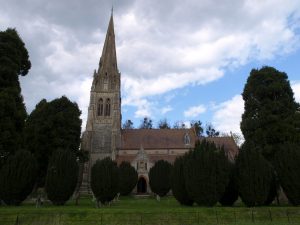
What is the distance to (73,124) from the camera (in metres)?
38.8

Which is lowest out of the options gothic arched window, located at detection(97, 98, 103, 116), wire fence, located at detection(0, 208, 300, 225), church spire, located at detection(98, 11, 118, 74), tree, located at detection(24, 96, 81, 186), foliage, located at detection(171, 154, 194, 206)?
wire fence, located at detection(0, 208, 300, 225)

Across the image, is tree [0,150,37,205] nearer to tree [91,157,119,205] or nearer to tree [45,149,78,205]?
tree [45,149,78,205]

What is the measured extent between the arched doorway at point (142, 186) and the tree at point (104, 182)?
2399 centimetres

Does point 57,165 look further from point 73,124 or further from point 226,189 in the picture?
point 226,189

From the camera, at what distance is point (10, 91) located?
24781 millimetres

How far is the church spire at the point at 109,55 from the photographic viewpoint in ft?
207

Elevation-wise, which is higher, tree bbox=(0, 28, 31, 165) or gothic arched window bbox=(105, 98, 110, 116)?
gothic arched window bbox=(105, 98, 110, 116)

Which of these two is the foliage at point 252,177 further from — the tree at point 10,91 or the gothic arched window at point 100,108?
the gothic arched window at point 100,108

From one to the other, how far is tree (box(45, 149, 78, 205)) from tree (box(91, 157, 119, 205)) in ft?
6.79

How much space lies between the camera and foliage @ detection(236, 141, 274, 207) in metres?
25.0

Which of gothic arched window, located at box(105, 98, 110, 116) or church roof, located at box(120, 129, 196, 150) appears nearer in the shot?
church roof, located at box(120, 129, 196, 150)

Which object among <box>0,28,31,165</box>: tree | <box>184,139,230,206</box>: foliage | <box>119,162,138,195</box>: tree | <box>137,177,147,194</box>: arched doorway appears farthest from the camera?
<box>137,177,147,194</box>: arched doorway

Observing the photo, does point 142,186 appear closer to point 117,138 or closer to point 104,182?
point 117,138

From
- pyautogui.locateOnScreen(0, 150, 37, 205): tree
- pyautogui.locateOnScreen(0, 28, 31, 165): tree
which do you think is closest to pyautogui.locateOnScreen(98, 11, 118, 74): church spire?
pyautogui.locateOnScreen(0, 150, 37, 205): tree
